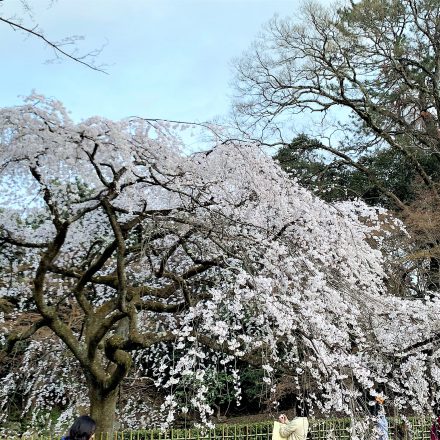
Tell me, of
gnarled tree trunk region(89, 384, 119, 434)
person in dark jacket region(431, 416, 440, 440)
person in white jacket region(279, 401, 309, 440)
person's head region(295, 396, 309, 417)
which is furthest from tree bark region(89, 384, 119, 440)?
person in dark jacket region(431, 416, 440, 440)

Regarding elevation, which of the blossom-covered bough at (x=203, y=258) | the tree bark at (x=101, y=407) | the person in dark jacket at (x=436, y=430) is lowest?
the person in dark jacket at (x=436, y=430)

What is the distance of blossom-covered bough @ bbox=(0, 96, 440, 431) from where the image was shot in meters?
4.74

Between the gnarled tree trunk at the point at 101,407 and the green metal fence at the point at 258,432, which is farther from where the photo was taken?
the green metal fence at the point at 258,432

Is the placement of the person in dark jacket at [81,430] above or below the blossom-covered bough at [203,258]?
below

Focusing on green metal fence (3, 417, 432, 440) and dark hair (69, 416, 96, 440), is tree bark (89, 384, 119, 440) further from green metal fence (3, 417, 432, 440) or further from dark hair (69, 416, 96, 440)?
dark hair (69, 416, 96, 440)

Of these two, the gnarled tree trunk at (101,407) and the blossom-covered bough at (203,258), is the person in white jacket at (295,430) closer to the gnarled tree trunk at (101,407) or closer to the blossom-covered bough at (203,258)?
the blossom-covered bough at (203,258)

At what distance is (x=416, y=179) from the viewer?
12.6m

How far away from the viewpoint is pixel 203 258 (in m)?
5.74

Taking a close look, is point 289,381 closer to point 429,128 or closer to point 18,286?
point 18,286

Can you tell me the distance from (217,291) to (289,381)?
4456 millimetres

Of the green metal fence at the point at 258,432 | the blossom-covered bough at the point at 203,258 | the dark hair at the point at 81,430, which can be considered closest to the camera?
the dark hair at the point at 81,430

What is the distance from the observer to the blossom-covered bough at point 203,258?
15.6 feet

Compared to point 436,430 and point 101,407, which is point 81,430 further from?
point 436,430

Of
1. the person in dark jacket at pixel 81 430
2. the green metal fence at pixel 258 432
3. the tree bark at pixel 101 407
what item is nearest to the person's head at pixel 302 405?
the green metal fence at pixel 258 432
